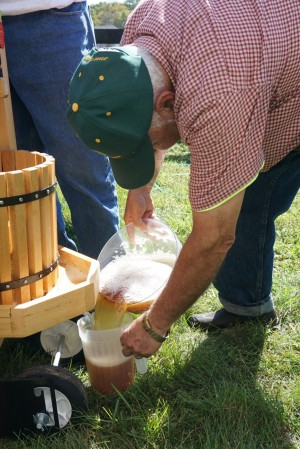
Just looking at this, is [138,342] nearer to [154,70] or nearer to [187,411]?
[187,411]

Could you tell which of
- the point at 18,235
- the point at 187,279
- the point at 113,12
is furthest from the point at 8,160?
the point at 113,12

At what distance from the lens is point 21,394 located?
6.46ft

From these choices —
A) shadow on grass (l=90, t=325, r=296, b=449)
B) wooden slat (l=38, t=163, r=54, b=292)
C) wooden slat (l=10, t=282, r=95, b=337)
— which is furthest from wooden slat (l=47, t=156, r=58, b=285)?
shadow on grass (l=90, t=325, r=296, b=449)

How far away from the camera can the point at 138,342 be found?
1895mm

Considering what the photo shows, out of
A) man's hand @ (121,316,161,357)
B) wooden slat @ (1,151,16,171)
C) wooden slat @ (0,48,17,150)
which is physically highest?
wooden slat @ (0,48,17,150)

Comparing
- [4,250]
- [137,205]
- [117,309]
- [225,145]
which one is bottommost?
[117,309]

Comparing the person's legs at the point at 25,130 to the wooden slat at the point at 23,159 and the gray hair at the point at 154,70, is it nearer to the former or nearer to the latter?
the wooden slat at the point at 23,159

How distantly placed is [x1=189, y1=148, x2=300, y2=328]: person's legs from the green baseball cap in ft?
2.88

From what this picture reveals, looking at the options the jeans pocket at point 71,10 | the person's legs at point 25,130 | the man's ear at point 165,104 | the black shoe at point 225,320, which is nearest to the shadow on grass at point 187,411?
the black shoe at point 225,320

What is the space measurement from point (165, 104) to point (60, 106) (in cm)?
100

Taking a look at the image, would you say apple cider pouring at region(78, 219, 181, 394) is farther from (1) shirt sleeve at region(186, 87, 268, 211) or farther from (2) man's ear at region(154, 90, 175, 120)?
(2) man's ear at region(154, 90, 175, 120)

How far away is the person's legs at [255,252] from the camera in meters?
2.36

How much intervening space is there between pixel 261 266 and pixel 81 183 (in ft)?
2.94

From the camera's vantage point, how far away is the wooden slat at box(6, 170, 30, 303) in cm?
173
